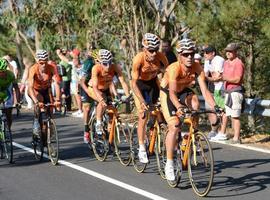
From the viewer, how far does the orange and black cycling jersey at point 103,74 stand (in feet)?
34.5

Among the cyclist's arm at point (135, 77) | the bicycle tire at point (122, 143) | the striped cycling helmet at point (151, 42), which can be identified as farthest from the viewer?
the bicycle tire at point (122, 143)

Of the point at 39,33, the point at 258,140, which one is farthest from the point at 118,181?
the point at 39,33

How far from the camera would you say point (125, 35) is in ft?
62.9

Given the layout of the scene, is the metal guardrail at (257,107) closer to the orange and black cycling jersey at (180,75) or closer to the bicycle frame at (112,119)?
the bicycle frame at (112,119)

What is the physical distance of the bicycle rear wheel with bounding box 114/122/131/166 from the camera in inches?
392

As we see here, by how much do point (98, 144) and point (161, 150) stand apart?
226 cm

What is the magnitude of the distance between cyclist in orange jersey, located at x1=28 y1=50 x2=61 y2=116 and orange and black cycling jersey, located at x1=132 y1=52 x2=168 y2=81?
5.96 ft

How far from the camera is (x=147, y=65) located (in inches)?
369

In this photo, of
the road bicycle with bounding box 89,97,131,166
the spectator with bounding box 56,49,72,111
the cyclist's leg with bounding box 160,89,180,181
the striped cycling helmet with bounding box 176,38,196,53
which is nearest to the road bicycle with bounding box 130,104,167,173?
the road bicycle with bounding box 89,97,131,166

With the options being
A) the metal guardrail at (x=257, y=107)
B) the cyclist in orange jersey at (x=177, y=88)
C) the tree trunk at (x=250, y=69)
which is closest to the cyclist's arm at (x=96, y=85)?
the cyclist in orange jersey at (x=177, y=88)

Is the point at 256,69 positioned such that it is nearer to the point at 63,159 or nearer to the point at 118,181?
the point at 63,159

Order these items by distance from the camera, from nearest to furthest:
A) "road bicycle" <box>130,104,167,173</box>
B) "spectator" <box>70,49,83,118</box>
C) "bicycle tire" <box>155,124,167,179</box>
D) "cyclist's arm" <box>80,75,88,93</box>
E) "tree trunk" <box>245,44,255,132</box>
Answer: "bicycle tire" <box>155,124,167,179</box> < "road bicycle" <box>130,104,167,173</box> < "cyclist's arm" <box>80,75,88,93</box> < "tree trunk" <box>245,44,255,132</box> < "spectator" <box>70,49,83,118</box>

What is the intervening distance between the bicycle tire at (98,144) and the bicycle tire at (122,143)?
25cm

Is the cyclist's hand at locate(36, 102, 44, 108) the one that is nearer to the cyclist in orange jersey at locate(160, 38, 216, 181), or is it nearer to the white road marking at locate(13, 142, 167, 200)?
the white road marking at locate(13, 142, 167, 200)
